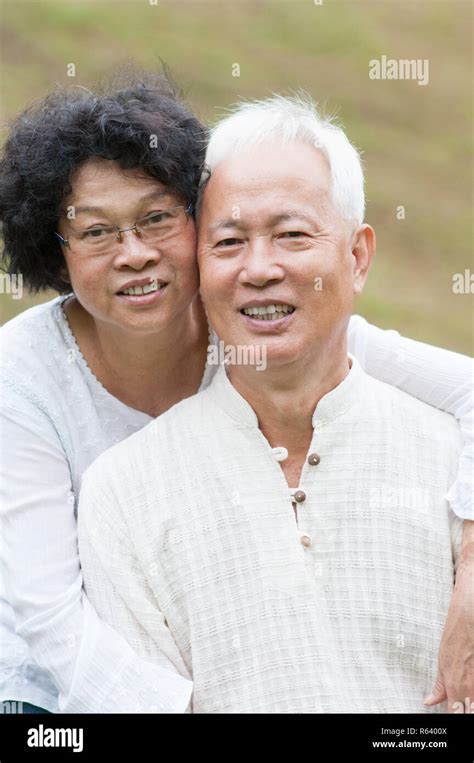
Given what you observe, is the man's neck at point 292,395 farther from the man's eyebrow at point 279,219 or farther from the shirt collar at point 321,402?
the man's eyebrow at point 279,219

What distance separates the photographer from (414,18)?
13359 mm

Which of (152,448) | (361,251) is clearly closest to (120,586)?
(152,448)

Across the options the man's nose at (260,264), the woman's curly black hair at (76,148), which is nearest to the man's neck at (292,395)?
the man's nose at (260,264)

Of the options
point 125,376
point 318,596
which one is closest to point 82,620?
point 318,596

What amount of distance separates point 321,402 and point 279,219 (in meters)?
0.53

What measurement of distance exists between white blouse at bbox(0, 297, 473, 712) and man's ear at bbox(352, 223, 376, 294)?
404mm

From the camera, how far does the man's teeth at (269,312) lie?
10.8 ft

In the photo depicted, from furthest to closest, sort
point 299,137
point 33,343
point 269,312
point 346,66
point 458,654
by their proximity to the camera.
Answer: point 346,66 < point 33,343 < point 299,137 < point 269,312 < point 458,654

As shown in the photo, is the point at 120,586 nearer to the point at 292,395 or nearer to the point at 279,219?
the point at 292,395

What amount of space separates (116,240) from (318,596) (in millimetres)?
1182

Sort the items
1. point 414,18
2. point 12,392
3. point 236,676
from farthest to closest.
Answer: point 414,18
point 12,392
point 236,676

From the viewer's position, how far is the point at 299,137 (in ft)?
11.1

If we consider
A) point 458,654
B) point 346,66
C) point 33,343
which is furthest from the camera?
point 346,66
